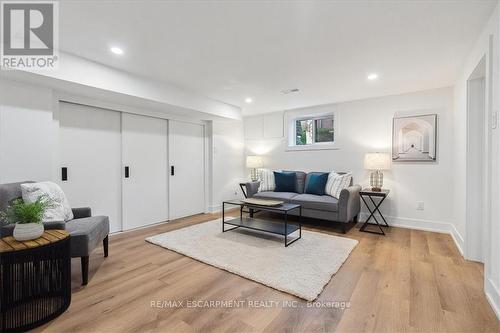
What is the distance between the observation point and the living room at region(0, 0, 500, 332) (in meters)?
1.79

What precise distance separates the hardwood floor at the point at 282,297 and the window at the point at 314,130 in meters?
2.59

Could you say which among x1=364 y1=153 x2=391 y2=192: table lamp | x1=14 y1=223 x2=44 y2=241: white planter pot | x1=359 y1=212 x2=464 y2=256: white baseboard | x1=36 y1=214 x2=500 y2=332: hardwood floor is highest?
x1=364 y1=153 x2=391 y2=192: table lamp

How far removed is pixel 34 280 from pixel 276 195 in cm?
337

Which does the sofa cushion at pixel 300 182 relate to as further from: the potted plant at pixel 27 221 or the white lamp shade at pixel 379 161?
the potted plant at pixel 27 221

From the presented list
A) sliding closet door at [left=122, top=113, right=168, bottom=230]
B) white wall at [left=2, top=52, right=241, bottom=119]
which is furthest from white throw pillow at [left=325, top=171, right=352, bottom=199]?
sliding closet door at [left=122, top=113, right=168, bottom=230]

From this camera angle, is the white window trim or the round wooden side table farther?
the white window trim

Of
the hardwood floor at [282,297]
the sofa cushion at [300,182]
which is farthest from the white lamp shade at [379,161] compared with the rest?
the hardwood floor at [282,297]

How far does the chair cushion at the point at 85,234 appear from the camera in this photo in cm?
209

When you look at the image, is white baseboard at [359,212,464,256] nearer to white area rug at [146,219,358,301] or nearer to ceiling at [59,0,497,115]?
white area rug at [146,219,358,301]

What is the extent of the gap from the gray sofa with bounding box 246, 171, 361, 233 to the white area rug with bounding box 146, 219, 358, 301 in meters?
0.39

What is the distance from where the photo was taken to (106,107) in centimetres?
359

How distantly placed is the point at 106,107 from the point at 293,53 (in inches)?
111

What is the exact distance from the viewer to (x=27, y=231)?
1.75m

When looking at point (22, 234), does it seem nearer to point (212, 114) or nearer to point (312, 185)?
point (212, 114)
